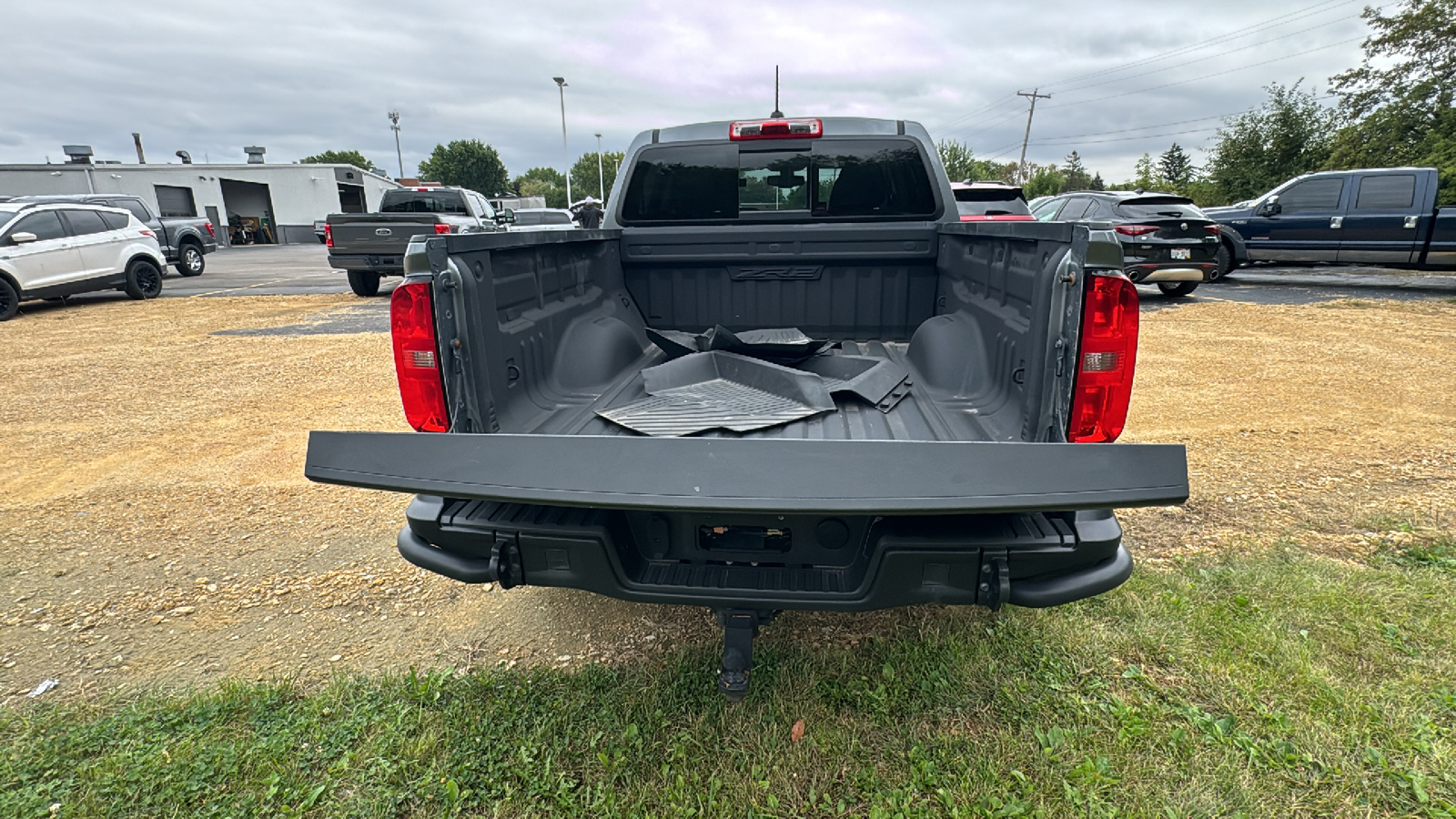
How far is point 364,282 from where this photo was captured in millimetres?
13070

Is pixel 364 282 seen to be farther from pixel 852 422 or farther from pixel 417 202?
pixel 852 422

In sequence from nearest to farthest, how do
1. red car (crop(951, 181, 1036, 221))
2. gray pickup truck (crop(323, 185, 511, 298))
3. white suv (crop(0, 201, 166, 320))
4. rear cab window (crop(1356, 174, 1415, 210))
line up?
1. red car (crop(951, 181, 1036, 221))
2. white suv (crop(0, 201, 166, 320))
3. rear cab window (crop(1356, 174, 1415, 210))
4. gray pickup truck (crop(323, 185, 511, 298))

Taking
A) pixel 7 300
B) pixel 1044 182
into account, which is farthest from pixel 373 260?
pixel 1044 182

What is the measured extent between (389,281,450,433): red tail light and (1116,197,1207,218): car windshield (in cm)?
1091

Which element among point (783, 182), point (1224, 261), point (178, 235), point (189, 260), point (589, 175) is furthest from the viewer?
point (589, 175)

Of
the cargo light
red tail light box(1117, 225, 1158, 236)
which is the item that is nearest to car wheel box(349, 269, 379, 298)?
the cargo light

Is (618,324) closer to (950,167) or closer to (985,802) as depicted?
(985,802)

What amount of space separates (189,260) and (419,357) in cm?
2019

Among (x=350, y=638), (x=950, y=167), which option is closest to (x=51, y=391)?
(x=350, y=638)

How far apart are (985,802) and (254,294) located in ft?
52.0

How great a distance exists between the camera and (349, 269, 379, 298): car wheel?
42.5 ft

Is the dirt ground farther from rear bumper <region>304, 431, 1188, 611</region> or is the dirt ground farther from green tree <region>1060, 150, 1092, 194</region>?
green tree <region>1060, 150, 1092, 194</region>

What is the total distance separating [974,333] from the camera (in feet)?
9.69

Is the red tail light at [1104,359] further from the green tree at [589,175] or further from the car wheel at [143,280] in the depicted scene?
the green tree at [589,175]
